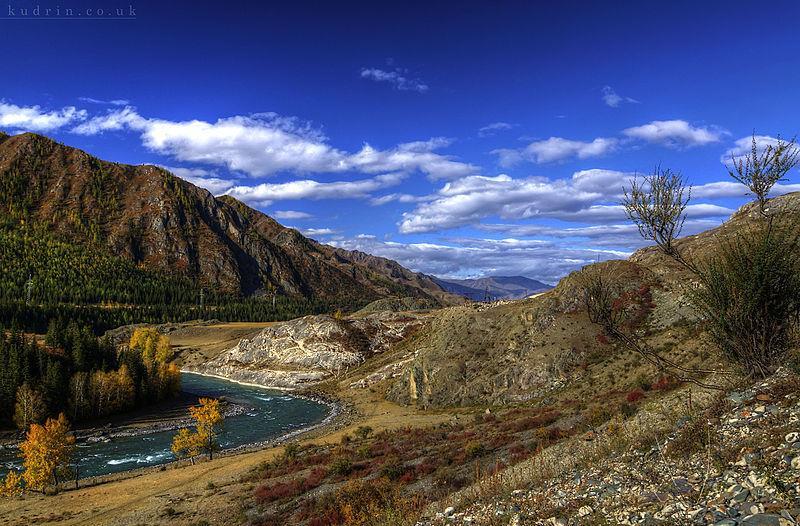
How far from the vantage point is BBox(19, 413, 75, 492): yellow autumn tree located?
1773 inches

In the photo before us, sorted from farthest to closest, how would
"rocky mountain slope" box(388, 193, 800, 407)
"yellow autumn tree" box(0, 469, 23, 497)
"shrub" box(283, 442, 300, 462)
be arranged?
"rocky mountain slope" box(388, 193, 800, 407)
"shrub" box(283, 442, 300, 462)
"yellow autumn tree" box(0, 469, 23, 497)

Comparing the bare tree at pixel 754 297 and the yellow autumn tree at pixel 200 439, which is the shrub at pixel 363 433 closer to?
the yellow autumn tree at pixel 200 439

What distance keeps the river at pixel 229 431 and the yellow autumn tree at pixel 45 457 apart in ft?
26.9

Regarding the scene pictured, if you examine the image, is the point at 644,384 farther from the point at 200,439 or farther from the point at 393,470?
the point at 200,439

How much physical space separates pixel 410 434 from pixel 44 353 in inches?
2717

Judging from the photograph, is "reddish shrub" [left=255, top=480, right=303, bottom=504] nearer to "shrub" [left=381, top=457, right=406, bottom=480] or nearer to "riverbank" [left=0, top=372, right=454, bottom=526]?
"riverbank" [left=0, top=372, right=454, bottom=526]

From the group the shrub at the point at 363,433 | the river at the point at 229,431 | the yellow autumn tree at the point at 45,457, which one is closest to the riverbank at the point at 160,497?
the yellow autumn tree at the point at 45,457

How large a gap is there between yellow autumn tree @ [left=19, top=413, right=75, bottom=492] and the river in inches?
323

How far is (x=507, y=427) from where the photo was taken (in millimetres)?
43500

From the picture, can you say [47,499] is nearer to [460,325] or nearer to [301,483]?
[301,483]

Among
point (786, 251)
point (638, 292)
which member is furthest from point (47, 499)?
point (638, 292)

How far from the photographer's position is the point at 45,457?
45.7 meters

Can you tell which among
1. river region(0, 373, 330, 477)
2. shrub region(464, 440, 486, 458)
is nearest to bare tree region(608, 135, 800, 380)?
shrub region(464, 440, 486, 458)

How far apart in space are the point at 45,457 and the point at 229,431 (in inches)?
1263
